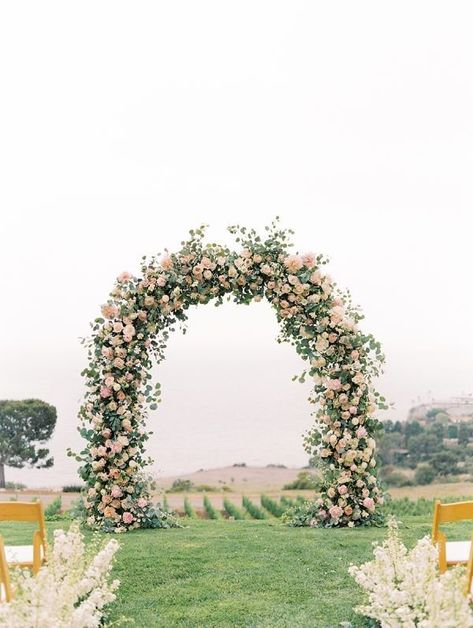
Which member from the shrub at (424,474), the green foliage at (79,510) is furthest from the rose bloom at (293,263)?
the shrub at (424,474)

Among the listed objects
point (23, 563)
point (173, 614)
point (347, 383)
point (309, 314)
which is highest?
point (309, 314)

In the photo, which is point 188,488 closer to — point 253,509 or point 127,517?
point 253,509

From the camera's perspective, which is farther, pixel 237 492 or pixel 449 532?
pixel 237 492

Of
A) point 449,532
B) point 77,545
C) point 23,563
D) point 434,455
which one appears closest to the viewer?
point 77,545

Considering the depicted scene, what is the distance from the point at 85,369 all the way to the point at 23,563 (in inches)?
117

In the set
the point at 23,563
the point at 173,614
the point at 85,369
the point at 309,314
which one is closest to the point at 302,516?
the point at 309,314

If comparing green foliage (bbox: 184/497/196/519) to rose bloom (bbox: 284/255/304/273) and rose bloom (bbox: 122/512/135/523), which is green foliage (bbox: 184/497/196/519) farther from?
rose bloom (bbox: 284/255/304/273)

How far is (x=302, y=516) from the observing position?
25.1 feet

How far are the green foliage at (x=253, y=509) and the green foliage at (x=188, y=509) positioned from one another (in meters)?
0.57

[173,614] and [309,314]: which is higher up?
[309,314]

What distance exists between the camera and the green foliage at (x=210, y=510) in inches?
357

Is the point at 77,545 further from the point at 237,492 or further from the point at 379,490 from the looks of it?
the point at 237,492

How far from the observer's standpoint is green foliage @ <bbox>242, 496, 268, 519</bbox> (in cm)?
925

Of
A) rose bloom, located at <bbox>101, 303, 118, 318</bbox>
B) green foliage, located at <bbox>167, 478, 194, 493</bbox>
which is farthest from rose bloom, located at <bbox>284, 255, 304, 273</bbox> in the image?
green foliage, located at <bbox>167, 478, 194, 493</bbox>
